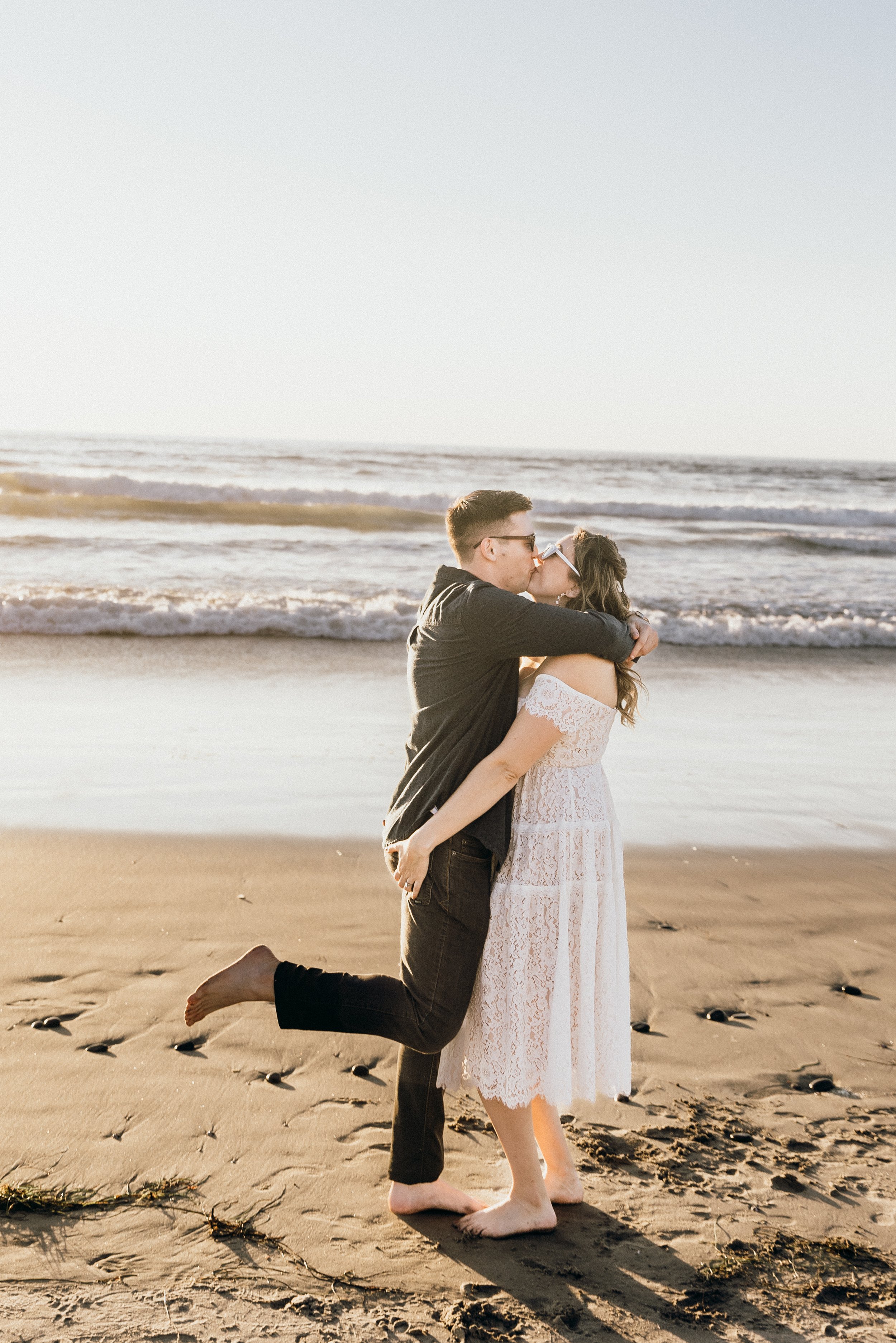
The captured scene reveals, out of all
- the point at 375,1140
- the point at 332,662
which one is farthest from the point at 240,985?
the point at 332,662

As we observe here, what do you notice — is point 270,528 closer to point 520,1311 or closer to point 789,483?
point 520,1311

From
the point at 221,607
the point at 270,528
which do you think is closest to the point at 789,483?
the point at 270,528

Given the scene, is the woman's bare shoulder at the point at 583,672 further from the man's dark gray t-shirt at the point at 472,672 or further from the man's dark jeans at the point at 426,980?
the man's dark jeans at the point at 426,980

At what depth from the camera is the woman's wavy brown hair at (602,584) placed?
263cm

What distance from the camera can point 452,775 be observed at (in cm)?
245

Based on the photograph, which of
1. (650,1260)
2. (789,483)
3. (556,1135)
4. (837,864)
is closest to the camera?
(650,1260)

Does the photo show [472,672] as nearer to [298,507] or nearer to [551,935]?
[551,935]

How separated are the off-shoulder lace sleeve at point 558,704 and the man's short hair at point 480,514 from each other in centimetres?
41

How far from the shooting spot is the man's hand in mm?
2631

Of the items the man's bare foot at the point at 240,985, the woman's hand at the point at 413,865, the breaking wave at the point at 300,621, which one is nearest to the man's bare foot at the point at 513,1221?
the man's bare foot at the point at 240,985

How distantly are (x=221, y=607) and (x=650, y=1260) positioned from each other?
9.71 meters

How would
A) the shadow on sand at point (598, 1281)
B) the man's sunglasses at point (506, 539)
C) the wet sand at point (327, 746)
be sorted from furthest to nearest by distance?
the wet sand at point (327, 746) → the man's sunglasses at point (506, 539) → the shadow on sand at point (598, 1281)

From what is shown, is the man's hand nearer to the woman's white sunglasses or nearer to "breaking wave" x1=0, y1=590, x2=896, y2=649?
the woman's white sunglasses

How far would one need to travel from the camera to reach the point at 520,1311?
227 centimetres
